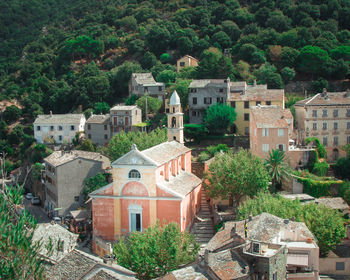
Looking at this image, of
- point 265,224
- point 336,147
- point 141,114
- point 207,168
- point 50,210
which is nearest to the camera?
point 265,224

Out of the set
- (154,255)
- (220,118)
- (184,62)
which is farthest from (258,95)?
(154,255)

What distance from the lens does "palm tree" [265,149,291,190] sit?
46438 mm

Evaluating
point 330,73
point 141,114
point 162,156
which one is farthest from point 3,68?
point 162,156

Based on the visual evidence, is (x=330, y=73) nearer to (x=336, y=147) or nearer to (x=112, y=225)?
(x=336, y=147)

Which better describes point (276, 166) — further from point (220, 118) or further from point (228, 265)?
point (228, 265)

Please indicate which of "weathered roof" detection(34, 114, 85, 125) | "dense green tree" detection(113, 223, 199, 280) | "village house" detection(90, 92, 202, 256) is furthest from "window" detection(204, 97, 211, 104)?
"dense green tree" detection(113, 223, 199, 280)

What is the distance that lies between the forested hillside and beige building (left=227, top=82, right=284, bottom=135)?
10757 mm

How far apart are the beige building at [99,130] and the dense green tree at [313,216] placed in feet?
123

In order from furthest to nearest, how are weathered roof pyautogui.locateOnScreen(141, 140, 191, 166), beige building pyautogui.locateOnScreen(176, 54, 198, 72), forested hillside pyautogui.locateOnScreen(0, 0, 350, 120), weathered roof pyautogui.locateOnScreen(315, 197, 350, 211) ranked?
beige building pyautogui.locateOnScreen(176, 54, 198, 72) → forested hillside pyautogui.locateOnScreen(0, 0, 350, 120) → weathered roof pyautogui.locateOnScreen(141, 140, 191, 166) → weathered roof pyautogui.locateOnScreen(315, 197, 350, 211)

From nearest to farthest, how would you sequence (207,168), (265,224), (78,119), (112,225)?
(265,224)
(112,225)
(207,168)
(78,119)

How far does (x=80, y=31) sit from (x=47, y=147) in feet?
152

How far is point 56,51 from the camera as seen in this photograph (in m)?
111

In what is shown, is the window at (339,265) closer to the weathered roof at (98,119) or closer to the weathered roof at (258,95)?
the weathered roof at (258,95)

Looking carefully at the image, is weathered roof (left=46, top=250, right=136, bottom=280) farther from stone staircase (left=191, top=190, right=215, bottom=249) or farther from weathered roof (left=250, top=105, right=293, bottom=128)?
weathered roof (left=250, top=105, right=293, bottom=128)
